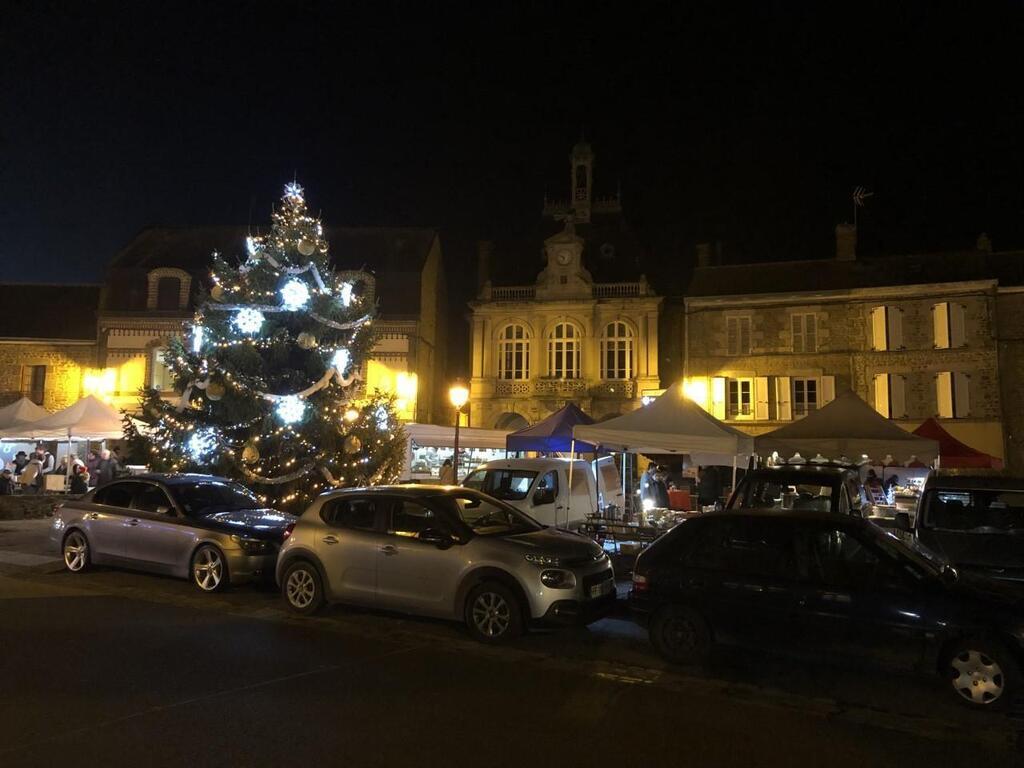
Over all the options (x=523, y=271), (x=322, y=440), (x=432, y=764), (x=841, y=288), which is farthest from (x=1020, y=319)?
(x=432, y=764)

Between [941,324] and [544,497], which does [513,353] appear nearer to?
[941,324]

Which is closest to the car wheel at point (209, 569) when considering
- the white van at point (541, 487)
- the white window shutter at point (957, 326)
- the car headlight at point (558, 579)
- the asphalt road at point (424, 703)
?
the asphalt road at point (424, 703)

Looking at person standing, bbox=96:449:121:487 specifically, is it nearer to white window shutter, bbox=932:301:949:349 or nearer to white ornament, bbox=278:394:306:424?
white ornament, bbox=278:394:306:424

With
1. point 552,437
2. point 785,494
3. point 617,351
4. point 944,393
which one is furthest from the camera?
point 617,351

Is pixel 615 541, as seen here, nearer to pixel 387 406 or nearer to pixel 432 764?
pixel 387 406

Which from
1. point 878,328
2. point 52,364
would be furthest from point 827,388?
point 52,364

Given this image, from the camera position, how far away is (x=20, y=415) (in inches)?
844

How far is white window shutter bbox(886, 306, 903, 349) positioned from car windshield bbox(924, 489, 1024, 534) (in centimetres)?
2326

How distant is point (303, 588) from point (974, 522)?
775cm

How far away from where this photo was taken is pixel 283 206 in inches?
602

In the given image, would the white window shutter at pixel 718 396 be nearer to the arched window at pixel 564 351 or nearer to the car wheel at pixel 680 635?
the arched window at pixel 564 351

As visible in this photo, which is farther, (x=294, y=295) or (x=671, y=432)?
(x=294, y=295)

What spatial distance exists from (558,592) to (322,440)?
8.49 metres

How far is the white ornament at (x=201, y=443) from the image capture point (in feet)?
46.0
